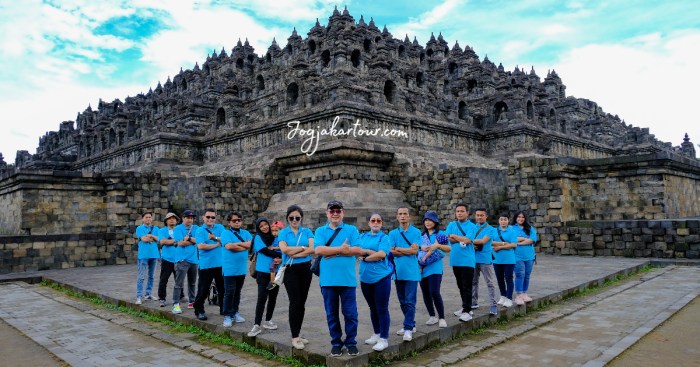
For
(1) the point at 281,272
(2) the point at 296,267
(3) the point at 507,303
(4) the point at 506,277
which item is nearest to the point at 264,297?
(1) the point at 281,272

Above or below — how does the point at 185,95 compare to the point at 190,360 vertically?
above

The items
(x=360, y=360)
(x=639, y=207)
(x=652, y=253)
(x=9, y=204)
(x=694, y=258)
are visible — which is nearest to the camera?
(x=360, y=360)

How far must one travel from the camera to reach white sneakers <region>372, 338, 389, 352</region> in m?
5.19

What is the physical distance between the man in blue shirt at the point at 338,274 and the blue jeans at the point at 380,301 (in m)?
0.26

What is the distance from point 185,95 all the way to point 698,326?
143 ft

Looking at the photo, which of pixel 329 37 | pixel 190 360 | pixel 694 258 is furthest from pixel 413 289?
A: pixel 329 37

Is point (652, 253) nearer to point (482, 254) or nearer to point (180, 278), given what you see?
point (482, 254)

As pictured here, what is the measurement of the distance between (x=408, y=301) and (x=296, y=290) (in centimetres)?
132

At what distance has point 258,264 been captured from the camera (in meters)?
6.46

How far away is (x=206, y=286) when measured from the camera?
23.4 feet

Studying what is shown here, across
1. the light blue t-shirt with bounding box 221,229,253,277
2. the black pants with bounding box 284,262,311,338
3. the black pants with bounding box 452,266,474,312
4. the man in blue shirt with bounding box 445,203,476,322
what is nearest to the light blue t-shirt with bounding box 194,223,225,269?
the light blue t-shirt with bounding box 221,229,253,277

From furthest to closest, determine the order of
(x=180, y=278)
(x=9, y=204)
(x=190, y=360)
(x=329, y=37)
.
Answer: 1. (x=329, y=37)
2. (x=9, y=204)
3. (x=180, y=278)
4. (x=190, y=360)

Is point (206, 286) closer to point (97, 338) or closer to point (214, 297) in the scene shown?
point (214, 297)

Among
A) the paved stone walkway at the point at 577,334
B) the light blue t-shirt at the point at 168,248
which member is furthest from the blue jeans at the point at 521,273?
the light blue t-shirt at the point at 168,248
